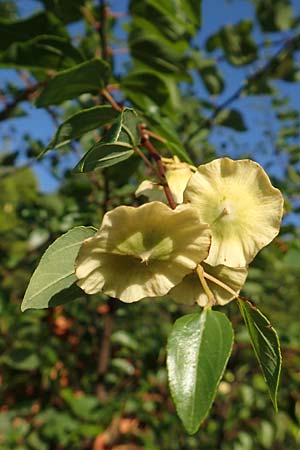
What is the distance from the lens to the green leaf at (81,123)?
691mm

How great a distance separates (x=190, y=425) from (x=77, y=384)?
1.64 metres

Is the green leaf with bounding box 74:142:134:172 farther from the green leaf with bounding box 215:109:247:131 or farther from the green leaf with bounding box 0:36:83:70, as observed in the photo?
the green leaf with bounding box 215:109:247:131

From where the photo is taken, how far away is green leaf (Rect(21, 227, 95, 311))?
1.81 feet

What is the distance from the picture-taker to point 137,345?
1.95 metres

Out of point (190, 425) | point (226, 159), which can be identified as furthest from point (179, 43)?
point (190, 425)

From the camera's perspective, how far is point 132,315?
6.70 feet

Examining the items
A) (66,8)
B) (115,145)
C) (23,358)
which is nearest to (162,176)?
(115,145)

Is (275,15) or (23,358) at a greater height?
(275,15)

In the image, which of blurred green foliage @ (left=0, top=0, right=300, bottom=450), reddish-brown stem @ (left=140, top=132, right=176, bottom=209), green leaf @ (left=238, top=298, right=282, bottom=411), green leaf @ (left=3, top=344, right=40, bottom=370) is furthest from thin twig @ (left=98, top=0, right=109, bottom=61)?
green leaf @ (left=3, top=344, right=40, bottom=370)

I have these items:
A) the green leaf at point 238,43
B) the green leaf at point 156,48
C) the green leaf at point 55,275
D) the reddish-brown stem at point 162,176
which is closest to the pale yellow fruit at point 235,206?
the reddish-brown stem at point 162,176

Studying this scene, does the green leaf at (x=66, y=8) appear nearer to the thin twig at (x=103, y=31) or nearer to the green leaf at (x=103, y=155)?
the thin twig at (x=103, y=31)

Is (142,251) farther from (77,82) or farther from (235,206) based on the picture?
(77,82)

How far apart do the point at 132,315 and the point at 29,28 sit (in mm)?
1321

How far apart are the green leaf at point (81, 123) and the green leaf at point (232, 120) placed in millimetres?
792
